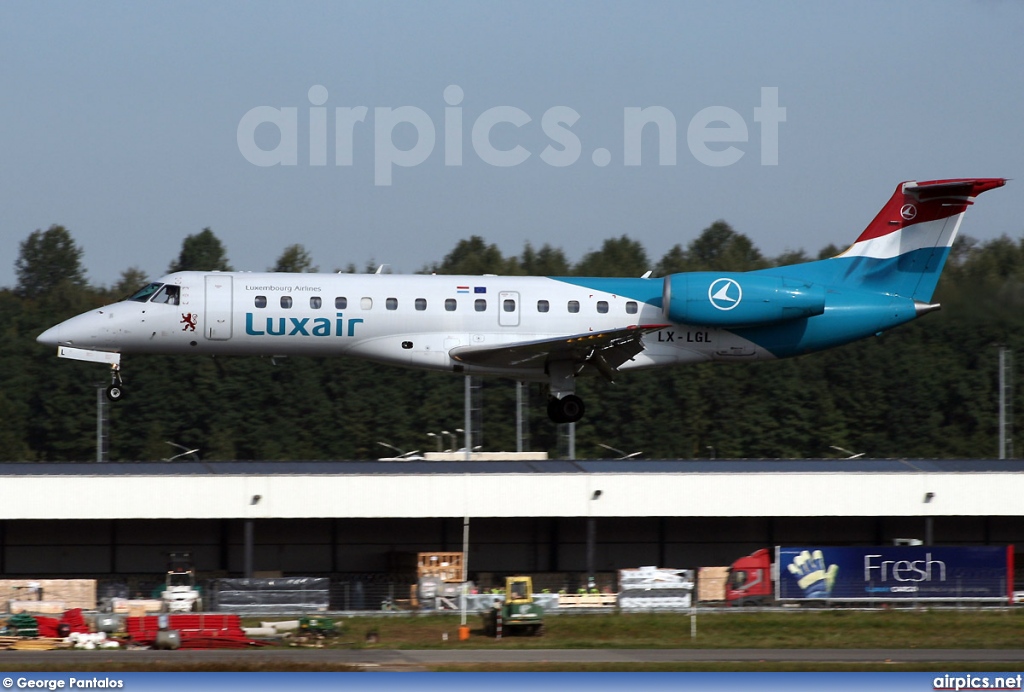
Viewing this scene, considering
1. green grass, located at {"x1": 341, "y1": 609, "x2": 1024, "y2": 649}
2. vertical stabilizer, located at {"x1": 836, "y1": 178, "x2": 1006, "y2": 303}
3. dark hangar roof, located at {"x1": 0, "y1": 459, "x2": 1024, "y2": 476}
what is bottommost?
green grass, located at {"x1": 341, "y1": 609, "x2": 1024, "y2": 649}

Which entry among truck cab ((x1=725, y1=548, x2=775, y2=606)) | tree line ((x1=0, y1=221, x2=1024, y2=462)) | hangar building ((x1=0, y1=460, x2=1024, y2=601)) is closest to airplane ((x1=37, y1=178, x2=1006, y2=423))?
hangar building ((x1=0, y1=460, x2=1024, y2=601))

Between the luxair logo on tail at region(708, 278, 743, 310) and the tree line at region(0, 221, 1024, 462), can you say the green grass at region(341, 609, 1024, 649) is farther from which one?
the tree line at region(0, 221, 1024, 462)

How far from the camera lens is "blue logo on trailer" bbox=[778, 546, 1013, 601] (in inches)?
1302

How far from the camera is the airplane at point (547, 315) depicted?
32844 mm

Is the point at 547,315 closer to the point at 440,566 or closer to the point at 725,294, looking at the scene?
the point at 725,294

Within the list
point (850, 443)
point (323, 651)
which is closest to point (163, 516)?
point (323, 651)

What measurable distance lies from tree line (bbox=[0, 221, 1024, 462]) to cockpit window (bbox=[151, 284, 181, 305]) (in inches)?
1833

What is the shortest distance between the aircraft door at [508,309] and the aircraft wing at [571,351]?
78cm

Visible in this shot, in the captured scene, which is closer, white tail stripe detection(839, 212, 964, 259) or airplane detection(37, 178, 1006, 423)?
airplane detection(37, 178, 1006, 423)

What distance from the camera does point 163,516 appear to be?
33031 mm

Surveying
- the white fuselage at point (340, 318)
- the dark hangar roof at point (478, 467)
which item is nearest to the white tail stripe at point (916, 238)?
the dark hangar roof at point (478, 467)

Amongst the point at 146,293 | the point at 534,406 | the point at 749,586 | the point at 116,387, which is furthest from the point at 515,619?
the point at 534,406

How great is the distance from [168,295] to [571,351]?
30.9 ft

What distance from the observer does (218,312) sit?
107 ft
